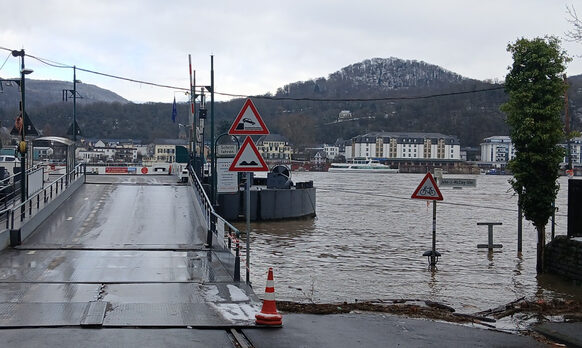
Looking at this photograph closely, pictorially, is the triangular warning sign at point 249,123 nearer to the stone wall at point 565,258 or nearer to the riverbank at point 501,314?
the riverbank at point 501,314

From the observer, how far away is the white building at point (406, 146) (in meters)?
174

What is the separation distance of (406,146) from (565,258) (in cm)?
16906

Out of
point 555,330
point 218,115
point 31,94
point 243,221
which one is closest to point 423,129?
point 218,115

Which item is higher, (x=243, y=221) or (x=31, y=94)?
(x=31, y=94)

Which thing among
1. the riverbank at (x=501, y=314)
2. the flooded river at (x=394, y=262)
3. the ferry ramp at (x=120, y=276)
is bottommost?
the flooded river at (x=394, y=262)

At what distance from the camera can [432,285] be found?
58.9 ft

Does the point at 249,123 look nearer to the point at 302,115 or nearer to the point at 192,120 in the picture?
the point at 192,120

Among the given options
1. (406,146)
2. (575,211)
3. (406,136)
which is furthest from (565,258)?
(406,146)

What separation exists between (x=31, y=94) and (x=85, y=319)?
624 feet

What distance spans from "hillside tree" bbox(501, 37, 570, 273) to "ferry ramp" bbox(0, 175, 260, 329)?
955cm

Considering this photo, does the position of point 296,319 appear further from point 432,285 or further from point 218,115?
point 218,115

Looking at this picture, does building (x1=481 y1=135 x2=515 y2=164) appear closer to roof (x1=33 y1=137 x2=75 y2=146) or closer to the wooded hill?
the wooded hill

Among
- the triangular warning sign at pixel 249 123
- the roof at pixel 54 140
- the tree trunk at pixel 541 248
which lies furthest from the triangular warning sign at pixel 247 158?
the roof at pixel 54 140

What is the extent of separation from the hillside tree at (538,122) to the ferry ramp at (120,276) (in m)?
9.55
